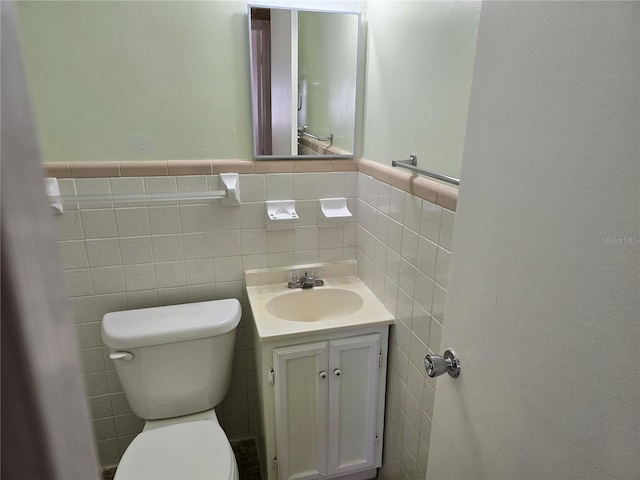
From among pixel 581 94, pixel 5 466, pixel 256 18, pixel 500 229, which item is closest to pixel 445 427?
pixel 500 229

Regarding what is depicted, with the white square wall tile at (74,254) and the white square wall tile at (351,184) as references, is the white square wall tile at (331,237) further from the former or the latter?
the white square wall tile at (74,254)

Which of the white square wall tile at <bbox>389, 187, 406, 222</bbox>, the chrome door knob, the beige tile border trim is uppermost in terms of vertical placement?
the beige tile border trim

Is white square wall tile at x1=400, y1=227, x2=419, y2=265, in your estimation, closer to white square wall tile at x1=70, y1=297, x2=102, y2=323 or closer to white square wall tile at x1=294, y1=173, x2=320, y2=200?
white square wall tile at x1=294, y1=173, x2=320, y2=200

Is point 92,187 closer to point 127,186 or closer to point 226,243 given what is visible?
point 127,186

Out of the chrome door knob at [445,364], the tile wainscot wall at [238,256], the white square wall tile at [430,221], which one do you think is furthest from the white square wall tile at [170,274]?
the chrome door knob at [445,364]

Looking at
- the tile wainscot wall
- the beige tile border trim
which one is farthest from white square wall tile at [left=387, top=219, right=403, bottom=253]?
the beige tile border trim

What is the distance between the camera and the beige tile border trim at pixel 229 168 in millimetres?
1380

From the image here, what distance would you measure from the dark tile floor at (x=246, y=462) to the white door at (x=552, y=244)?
4.32 ft

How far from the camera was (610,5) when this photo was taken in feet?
1.49

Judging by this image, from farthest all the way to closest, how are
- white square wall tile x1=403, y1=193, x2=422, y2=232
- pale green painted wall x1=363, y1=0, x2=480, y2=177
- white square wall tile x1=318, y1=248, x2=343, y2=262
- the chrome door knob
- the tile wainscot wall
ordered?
white square wall tile x1=318, y1=248, x2=343, y2=262 < the tile wainscot wall < white square wall tile x1=403, y1=193, x2=422, y2=232 < pale green painted wall x1=363, y1=0, x2=480, y2=177 < the chrome door knob

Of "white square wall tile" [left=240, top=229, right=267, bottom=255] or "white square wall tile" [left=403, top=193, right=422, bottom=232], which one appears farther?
"white square wall tile" [left=240, top=229, right=267, bottom=255]

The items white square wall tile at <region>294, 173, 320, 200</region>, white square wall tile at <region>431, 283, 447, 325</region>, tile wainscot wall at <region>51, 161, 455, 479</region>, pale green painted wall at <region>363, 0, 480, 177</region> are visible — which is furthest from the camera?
white square wall tile at <region>294, 173, 320, 200</region>

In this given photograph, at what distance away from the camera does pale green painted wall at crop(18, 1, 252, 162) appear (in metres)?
1.34

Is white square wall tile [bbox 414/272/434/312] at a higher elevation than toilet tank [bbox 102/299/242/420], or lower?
higher
